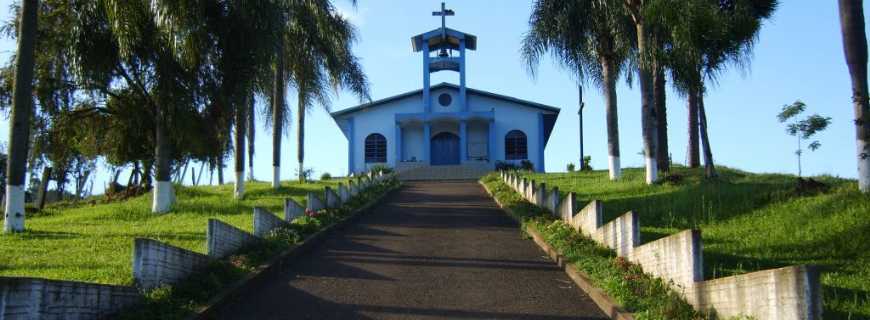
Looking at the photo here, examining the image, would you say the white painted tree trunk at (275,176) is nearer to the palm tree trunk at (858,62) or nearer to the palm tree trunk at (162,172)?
the palm tree trunk at (162,172)

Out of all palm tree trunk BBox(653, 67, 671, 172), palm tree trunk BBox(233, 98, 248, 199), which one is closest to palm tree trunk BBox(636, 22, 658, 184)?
palm tree trunk BBox(653, 67, 671, 172)

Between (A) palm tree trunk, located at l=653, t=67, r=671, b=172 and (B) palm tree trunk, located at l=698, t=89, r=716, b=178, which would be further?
(A) palm tree trunk, located at l=653, t=67, r=671, b=172

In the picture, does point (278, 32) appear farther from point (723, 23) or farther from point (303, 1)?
point (723, 23)

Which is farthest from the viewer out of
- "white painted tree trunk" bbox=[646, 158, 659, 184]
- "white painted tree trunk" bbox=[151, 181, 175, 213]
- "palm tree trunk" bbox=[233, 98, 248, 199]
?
"palm tree trunk" bbox=[233, 98, 248, 199]

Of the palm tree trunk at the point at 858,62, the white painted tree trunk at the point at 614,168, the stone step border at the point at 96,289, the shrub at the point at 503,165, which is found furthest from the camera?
the shrub at the point at 503,165

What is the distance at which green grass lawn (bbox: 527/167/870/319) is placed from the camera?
7.14 meters

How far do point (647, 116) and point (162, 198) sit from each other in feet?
36.6

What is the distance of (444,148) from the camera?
3756 cm

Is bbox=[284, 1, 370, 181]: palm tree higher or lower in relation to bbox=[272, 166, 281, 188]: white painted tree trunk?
higher

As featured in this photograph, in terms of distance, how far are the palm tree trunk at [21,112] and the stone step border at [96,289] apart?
618cm

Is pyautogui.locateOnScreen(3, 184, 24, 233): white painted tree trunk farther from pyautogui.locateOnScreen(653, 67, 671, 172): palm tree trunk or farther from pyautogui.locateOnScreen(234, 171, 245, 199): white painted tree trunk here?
pyautogui.locateOnScreen(653, 67, 671, 172): palm tree trunk

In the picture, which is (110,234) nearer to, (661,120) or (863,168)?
(863,168)

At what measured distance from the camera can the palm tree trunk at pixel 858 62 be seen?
1102cm

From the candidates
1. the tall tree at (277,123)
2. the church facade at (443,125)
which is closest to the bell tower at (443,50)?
the church facade at (443,125)
